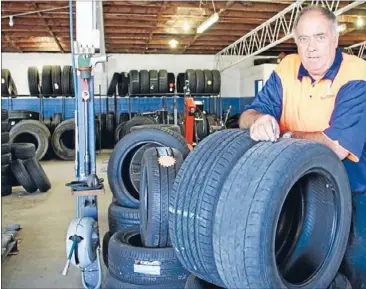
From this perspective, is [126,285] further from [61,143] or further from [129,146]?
[61,143]

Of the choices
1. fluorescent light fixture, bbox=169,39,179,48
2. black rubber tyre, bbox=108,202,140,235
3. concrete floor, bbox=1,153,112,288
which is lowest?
concrete floor, bbox=1,153,112,288

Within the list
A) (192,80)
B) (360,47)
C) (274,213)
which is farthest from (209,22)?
(274,213)

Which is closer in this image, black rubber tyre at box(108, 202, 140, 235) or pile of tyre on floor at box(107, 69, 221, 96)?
black rubber tyre at box(108, 202, 140, 235)

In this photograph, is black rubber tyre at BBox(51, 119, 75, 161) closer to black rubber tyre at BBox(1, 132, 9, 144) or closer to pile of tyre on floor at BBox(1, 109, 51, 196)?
pile of tyre on floor at BBox(1, 109, 51, 196)

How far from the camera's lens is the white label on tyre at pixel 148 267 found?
8.48 feet

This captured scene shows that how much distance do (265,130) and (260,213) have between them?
0.38 m

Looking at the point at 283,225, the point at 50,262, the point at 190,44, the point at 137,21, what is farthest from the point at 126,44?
the point at 283,225

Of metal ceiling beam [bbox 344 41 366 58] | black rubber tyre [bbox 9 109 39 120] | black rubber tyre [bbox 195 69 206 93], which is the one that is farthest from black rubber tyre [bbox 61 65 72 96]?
metal ceiling beam [bbox 344 41 366 58]

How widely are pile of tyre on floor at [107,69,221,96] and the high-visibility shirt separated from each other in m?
10.8

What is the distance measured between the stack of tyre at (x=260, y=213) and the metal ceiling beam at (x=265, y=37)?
23.5 ft

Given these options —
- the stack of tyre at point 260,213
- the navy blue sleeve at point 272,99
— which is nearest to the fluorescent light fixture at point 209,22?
the navy blue sleeve at point 272,99

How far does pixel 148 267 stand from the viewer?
A: 8.52ft

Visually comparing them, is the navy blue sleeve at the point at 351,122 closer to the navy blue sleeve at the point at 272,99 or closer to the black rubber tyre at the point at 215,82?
the navy blue sleeve at the point at 272,99

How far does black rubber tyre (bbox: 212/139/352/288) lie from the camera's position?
1450mm
